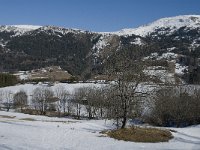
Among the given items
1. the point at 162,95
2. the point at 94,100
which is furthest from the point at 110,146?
the point at 94,100

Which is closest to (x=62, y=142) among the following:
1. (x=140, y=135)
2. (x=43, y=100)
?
(x=140, y=135)

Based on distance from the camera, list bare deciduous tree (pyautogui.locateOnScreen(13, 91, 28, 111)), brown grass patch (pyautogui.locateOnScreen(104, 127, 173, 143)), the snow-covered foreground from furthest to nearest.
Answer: bare deciduous tree (pyautogui.locateOnScreen(13, 91, 28, 111)) → brown grass patch (pyautogui.locateOnScreen(104, 127, 173, 143)) → the snow-covered foreground

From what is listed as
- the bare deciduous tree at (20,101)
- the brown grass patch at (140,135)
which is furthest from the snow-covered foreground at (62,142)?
the bare deciduous tree at (20,101)

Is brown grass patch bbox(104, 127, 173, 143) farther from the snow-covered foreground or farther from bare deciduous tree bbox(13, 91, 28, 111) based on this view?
bare deciduous tree bbox(13, 91, 28, 111)

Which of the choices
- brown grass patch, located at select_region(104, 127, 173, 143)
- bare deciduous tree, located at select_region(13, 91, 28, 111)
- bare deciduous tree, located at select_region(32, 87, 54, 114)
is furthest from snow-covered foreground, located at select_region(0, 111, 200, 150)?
bare deciduous tree, located at select_region(13, 91, 28, 111)

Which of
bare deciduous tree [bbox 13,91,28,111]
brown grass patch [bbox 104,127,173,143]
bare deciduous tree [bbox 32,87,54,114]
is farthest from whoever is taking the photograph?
bare deciduous tree [bbox 13,91,28,111]

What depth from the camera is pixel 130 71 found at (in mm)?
49188

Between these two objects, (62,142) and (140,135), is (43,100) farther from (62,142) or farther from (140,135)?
(62,142)

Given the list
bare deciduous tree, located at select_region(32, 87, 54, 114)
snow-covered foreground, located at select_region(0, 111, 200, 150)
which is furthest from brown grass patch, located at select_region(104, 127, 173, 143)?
bare deciduous tree, located at select_region(32, 87, 54, 114)

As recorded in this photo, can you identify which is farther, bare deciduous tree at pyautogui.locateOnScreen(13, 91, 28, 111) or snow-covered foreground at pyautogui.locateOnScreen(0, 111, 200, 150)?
bare deciduous tree at pyautogui.locateOnScreen(13, 91, 28, 111)

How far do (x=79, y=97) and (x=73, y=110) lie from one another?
546 inches

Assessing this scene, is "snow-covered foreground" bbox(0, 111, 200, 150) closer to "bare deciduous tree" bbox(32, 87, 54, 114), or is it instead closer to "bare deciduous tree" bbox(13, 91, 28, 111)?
"bare deciduous tree" bbox(32, 87, 54, 114)

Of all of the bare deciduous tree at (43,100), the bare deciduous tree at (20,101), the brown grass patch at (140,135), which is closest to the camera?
the brown grass patch at (140,135)

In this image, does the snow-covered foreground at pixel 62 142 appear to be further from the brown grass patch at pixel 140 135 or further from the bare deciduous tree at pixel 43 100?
the bare deciduous tree at pixel 43 100
